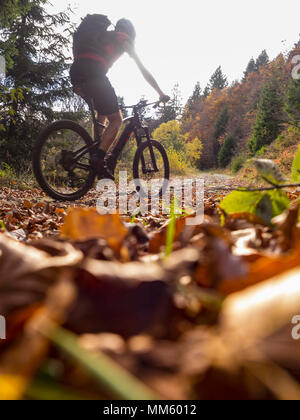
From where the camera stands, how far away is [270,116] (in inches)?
933

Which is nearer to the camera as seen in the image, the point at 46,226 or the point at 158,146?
the point at 46,226

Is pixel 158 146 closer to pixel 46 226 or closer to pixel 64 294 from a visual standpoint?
pixel 46 226

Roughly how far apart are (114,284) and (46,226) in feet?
5.05

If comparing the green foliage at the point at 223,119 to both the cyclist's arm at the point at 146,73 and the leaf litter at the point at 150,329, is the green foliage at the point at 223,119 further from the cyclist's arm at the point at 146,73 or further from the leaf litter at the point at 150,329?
the leaf litter at the point at 150,329

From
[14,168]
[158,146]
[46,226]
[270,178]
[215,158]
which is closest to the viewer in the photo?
[270,178]

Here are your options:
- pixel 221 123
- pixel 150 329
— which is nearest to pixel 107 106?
pixel 150 329

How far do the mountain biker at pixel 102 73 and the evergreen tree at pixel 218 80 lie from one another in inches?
2036

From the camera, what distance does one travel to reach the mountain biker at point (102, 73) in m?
3.51

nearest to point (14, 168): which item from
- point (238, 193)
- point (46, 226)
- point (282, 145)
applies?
point (46, 226)

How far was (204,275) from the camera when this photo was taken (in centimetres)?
35

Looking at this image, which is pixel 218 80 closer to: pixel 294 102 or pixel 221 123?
pixel 221 123

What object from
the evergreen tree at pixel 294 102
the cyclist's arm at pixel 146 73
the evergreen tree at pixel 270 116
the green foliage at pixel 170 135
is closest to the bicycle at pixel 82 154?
the cyclist's arm at pixel 146 73

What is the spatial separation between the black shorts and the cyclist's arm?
0.63 meters

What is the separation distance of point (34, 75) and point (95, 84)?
8.69m
